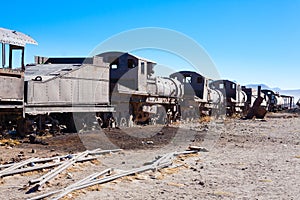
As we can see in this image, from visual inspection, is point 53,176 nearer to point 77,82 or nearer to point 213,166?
point 213,166

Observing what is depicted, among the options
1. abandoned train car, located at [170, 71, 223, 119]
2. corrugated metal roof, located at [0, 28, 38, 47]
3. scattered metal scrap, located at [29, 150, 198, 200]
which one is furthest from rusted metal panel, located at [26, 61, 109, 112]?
abandoned train car, located at [170, 71, 223, 119]

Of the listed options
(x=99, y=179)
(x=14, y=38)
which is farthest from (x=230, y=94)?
(x=99, y=179)

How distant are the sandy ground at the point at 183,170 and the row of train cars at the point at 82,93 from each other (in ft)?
4.21

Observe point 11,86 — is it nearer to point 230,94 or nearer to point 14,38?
point 14,38

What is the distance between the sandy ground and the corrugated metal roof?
10.5 feet

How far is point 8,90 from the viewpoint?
1213cm

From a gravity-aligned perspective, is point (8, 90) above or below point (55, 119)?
above

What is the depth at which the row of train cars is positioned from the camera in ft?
41.4

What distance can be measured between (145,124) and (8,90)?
10527 mm

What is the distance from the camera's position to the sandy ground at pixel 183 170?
6773 millimetres

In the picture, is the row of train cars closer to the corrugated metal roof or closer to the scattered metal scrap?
the corrugated metal roof

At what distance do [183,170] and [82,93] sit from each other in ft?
25.4

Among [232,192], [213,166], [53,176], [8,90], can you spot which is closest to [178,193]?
[232,192]

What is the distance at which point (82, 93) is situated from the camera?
1573 centimetres
